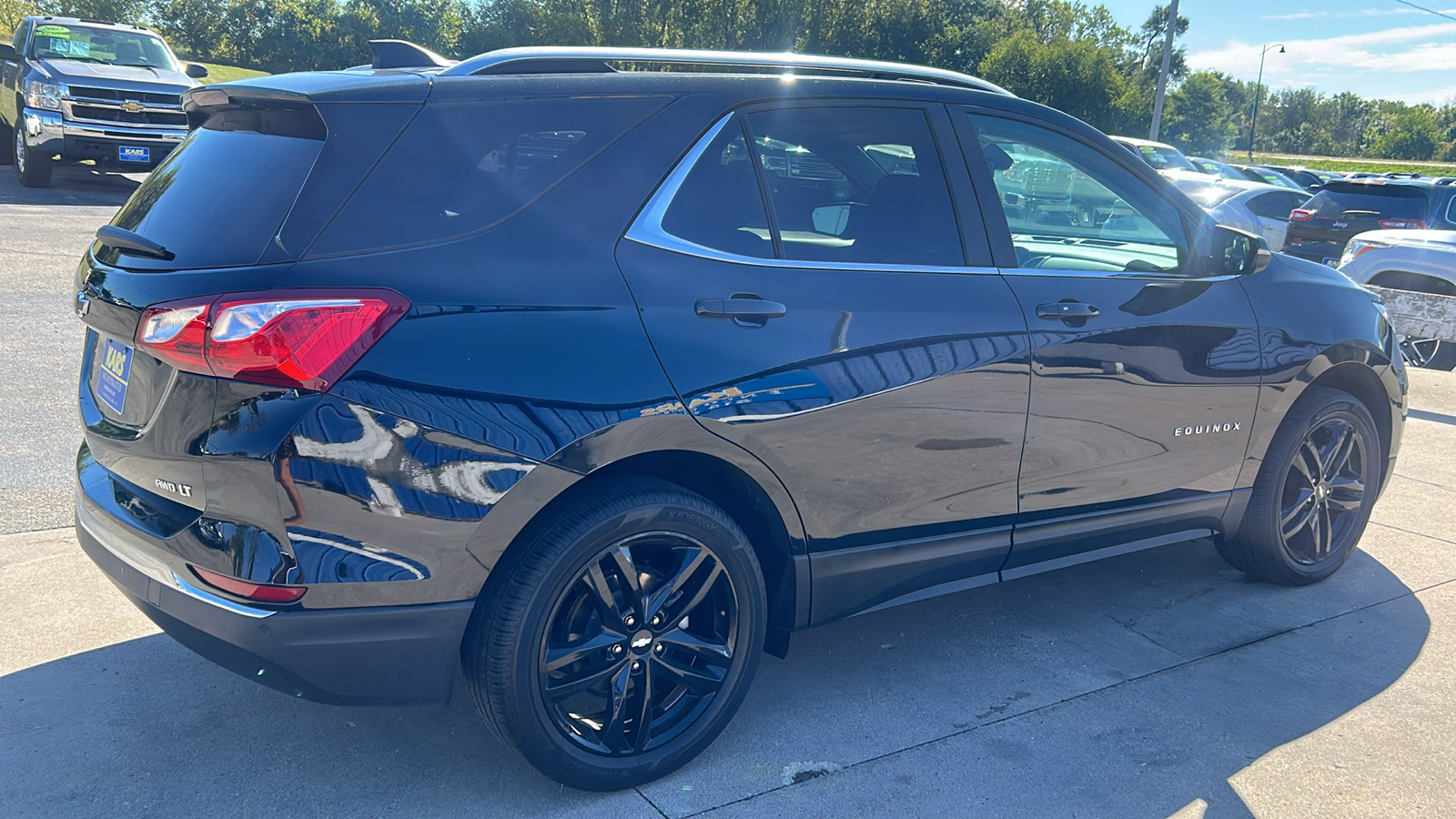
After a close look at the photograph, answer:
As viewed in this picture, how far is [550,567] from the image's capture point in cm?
250

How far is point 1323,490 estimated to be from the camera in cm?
437

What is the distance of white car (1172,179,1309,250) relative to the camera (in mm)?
14951

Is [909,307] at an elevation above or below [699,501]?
above

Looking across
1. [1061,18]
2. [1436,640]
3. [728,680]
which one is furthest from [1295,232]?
[1061,18]

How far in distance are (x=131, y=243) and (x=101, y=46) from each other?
14.7m

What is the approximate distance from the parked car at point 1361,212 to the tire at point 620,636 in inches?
512

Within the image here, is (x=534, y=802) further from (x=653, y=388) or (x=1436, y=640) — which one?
(x=1436, y=640)

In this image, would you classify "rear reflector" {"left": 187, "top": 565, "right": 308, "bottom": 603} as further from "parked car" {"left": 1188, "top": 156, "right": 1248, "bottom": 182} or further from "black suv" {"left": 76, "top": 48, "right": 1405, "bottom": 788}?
"parked car" {"left": 1188, "top": 156, "right": 1248, "bottom": 182}

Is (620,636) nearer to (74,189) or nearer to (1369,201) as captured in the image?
(1369,201)

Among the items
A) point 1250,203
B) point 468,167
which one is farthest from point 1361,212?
point 468,167

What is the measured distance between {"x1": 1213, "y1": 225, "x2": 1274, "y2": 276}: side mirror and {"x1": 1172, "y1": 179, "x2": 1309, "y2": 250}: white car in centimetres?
1182

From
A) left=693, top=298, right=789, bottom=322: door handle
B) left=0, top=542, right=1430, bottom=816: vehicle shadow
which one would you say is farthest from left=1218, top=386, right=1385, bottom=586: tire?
left=693, top=298, right=789, bottom=322: door handle

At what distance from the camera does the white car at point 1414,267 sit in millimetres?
9133

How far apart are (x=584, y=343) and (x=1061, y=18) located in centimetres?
10154
